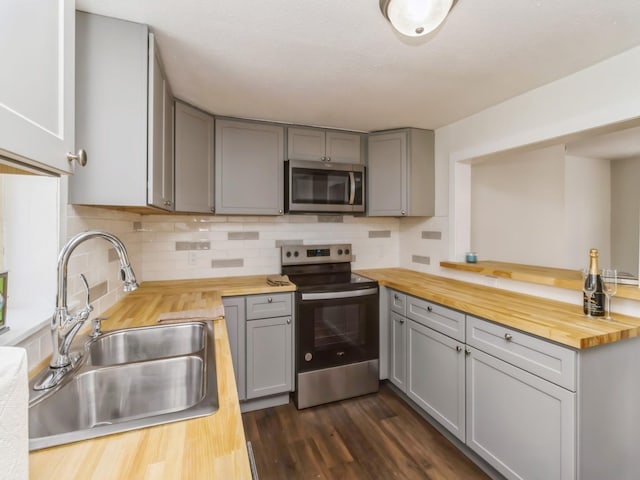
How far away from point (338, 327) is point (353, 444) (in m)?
0.75

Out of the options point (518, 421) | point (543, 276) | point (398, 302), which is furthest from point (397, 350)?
point (543, 276)

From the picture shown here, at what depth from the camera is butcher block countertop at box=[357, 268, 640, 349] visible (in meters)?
1.28

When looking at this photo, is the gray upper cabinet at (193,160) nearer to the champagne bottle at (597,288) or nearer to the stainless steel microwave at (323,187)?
the stainless steel microwave at (323,187)

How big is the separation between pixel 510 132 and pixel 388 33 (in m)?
1.20

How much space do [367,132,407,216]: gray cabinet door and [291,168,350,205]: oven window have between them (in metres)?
0.28

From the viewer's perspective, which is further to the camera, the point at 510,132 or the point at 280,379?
the point at 280,379

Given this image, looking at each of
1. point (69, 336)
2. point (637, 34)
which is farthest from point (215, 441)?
point (637, 34)

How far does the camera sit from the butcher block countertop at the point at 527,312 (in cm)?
128

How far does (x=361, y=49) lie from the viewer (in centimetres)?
147

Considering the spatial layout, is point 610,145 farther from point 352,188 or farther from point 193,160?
point 193,160

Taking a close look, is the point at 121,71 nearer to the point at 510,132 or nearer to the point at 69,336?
the point at 69,336

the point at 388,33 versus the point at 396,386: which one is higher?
the point at 388,33

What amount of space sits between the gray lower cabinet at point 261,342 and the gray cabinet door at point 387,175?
1.16 meters

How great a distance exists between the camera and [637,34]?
4.45ft
